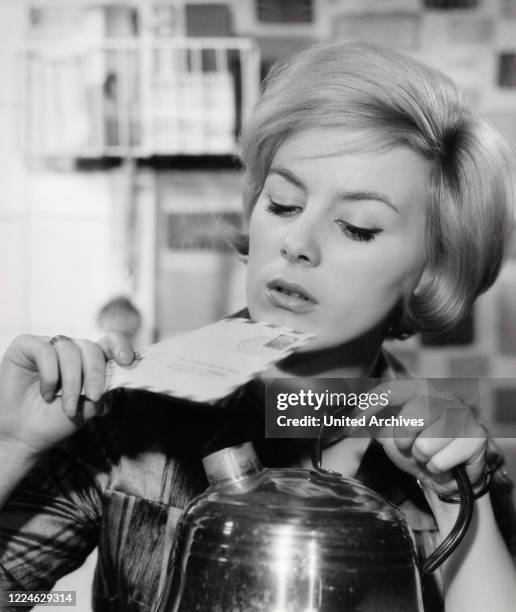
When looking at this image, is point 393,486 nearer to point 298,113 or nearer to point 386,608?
point 386,608

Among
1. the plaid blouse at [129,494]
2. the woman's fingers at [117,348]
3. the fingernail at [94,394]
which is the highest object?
the woman's fingers at [117,348]

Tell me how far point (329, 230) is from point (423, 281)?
0.16 metres

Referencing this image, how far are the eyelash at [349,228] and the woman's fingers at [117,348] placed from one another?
0.17 meters

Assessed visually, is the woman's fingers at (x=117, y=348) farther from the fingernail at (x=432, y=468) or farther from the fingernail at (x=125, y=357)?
the fingernail at (x=432, y=468)

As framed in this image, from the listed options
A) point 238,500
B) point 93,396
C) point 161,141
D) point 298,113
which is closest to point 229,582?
point 238,500

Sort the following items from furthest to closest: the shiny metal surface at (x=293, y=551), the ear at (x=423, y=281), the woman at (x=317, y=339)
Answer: the ear at (x=423, y=281), the woman at (x=317, y=339), the shiny metal surface at (x=293, y=551)

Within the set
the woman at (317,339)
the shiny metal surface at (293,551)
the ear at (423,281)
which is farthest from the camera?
the ear at (423,281)

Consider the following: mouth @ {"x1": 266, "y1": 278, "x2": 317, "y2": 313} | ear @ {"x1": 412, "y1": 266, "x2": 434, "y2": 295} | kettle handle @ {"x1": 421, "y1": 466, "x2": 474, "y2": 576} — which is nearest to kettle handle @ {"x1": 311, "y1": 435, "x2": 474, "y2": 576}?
kettle handle @ {"x1": 421, "y1": 466, "x2": 474, "y2": 576}

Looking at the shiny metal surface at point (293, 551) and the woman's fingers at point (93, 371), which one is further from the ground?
the woman's fingers at point (93, 371)

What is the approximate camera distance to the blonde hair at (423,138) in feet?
2.04

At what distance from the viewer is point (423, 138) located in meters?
0.63

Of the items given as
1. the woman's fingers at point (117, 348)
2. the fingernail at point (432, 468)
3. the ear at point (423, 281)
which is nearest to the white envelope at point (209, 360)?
the woman's fingers at point (117, 348)

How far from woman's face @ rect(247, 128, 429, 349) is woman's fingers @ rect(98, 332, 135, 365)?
111 mm

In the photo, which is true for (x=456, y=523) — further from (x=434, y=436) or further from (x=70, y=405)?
(x=70, y=405)
